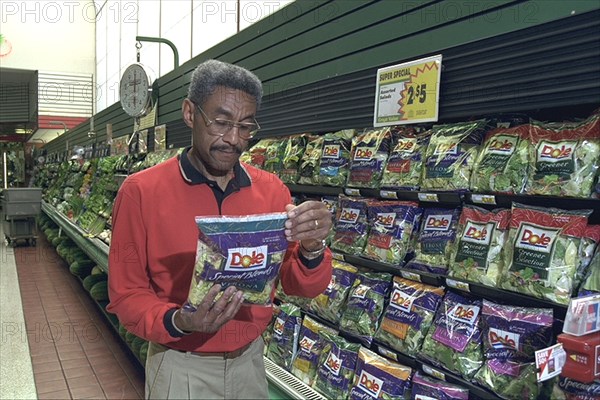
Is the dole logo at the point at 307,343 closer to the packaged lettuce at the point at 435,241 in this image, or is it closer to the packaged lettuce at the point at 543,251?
the packaged lettuce at the point at 435,241

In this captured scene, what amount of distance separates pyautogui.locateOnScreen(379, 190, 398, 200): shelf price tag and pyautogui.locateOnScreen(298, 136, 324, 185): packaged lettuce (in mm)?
597

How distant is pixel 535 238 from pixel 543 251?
0.19 ft

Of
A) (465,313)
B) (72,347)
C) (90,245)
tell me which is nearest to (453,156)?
(465,313)

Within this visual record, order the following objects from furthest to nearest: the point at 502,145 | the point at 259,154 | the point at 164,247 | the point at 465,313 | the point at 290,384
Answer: the point at 259,154
the point at 290,384
the point at 465,313
the point at 502,145
the point at 164,247

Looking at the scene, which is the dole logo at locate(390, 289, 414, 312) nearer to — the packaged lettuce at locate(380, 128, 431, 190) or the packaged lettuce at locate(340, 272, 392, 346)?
the packaged lettuce at locate(340, 272, 392, 346)

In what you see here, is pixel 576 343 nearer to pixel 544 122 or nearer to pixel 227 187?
pixel 544 122

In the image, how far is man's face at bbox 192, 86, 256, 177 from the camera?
4.68ft

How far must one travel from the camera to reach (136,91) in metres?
6.47

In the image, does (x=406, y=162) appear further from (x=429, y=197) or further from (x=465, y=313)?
(x=465, y=313)

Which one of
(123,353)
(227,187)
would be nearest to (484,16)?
(227,187)

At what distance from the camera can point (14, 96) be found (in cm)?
1867

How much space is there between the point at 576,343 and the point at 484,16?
4.44 ft

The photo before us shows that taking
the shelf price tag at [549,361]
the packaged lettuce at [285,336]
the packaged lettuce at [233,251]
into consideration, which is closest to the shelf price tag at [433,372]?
the shelf price tag at [549,361]

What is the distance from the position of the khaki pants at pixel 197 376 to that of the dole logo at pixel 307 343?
4.32 ft
